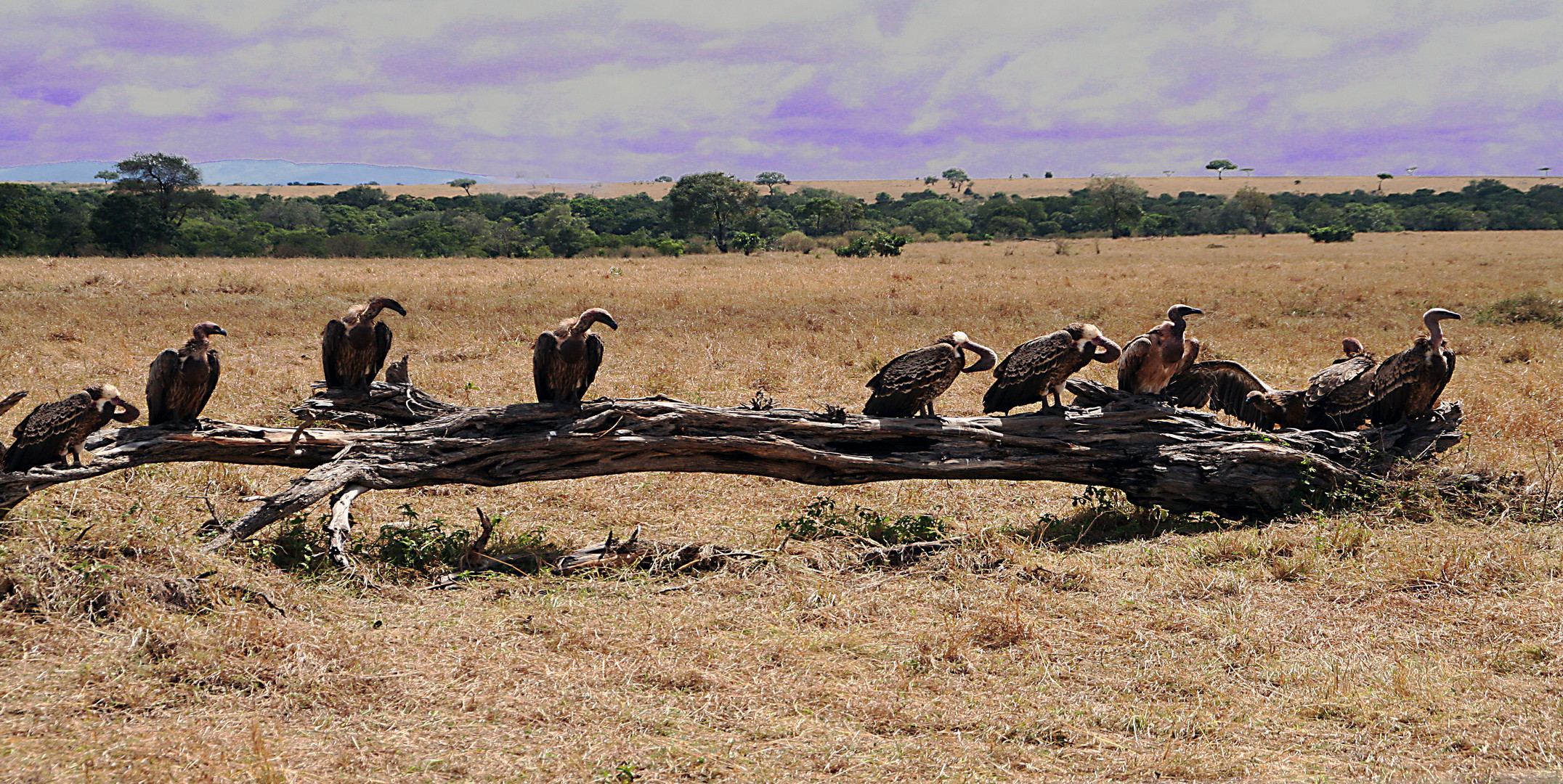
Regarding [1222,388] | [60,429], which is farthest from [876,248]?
[60,429]

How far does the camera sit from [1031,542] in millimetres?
6664

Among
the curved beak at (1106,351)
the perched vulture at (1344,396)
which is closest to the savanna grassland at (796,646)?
the perched vulture at (1344,396)

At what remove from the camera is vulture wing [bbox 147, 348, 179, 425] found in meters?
5.98

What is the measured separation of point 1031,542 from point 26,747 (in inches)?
217

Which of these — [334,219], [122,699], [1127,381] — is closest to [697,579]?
[122,699]

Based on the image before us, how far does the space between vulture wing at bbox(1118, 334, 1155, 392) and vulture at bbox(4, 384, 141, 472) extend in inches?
255

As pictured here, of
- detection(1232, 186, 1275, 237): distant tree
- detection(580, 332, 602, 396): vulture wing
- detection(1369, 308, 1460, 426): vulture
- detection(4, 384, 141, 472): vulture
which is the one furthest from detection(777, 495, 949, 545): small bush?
detection(1232, 186, 1275, 237): distant tree

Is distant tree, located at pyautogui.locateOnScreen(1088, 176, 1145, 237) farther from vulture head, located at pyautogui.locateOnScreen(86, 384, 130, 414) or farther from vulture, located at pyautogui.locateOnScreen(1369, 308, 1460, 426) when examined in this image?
vulture head, located at pyautogui.locateOnScreen(86, 384, 130, 414)

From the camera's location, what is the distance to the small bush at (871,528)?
660 cm

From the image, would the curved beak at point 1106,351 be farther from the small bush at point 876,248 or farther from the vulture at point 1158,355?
the small bush at point 876,248

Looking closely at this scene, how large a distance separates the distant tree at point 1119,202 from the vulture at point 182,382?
5375cm

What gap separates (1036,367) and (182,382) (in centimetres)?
560

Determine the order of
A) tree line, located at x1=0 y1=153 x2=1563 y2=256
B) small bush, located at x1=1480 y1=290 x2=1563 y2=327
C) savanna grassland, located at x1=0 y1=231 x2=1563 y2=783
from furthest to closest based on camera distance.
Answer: tree line, located at x1=0 y1=153 x2=1563 y2=256 < small bush, located at x1=1480 y1=290 x2=1563 y2=327 < savanna grassland, located at x1=0 y1=231 x2=1563 y2=783

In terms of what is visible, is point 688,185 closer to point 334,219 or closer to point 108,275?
point 334,219
